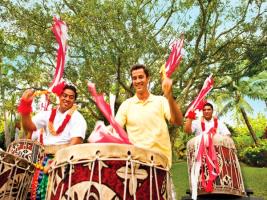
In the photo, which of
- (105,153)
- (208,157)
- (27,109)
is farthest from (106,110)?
(208,157)

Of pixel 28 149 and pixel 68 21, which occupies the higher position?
pixel 68 21

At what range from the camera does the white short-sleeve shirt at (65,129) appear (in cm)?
338

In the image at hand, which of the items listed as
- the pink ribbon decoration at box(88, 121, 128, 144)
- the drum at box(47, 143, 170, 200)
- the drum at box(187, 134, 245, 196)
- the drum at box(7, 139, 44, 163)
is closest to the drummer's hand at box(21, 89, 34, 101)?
the drum at box(7, 139, 44, 163)

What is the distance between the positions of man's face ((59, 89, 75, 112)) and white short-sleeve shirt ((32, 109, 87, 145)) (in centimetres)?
5

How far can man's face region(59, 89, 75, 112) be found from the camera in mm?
3561

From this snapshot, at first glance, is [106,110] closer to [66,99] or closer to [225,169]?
[66,99]

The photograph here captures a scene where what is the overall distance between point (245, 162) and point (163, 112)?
15.7 m

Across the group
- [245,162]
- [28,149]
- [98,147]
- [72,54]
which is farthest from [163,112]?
[245,162]

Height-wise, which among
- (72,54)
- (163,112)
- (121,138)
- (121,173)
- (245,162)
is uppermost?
(72,54)

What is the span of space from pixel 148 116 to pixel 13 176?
943mm

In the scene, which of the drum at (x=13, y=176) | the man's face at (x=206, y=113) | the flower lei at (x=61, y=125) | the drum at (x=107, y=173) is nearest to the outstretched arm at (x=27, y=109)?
the flower lei at (x=61, y=125)

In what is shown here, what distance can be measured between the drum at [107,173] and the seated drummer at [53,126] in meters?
0.81

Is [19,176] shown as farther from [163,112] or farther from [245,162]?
[245,162]

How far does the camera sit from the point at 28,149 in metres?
4.13
